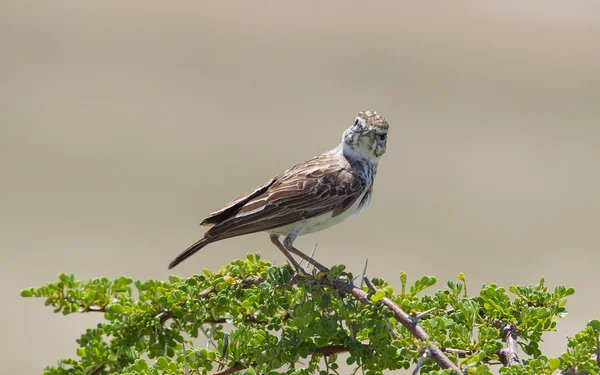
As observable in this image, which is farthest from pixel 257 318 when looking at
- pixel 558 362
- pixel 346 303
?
pixel 558 362

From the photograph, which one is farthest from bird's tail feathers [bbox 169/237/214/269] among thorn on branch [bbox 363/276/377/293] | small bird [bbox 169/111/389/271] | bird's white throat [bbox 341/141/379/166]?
bird's white throat [bbox 341/141/379/166]

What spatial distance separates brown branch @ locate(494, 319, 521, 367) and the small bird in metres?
1.34

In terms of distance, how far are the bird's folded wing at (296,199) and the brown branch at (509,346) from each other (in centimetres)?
197

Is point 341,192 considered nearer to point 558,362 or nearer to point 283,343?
point 283,343

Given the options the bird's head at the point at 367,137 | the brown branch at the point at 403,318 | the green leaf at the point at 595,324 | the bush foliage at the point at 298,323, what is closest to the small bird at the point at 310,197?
the bird's head at the point at 367,137

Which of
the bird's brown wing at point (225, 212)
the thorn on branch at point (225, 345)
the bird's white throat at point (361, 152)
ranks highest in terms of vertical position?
the bird's white throat at point (361, 152)

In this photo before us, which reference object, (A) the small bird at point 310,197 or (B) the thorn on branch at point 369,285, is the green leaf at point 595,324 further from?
(A) the small bird at point 310,197

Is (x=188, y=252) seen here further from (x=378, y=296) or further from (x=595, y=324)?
(x=595, y=324)

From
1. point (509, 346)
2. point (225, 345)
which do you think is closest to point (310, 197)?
point (225, 345)

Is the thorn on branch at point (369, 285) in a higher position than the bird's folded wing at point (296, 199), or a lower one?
lower

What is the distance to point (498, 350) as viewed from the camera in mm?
3504

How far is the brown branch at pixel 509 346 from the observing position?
3.48 metres

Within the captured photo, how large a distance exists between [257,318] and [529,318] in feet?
4.49

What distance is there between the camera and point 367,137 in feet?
20.5
